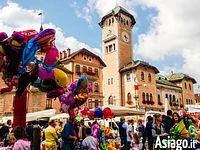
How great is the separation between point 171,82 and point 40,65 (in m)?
46.1

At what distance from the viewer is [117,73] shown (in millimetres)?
41312

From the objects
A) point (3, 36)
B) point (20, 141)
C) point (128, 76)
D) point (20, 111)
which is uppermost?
point (128, 76)

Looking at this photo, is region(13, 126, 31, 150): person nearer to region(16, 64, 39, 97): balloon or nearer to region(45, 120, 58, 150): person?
region(16, 64, 39, 97): balloon

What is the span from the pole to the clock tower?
34317 millimetres

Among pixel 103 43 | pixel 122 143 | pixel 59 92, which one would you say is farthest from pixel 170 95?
pixel 59 92

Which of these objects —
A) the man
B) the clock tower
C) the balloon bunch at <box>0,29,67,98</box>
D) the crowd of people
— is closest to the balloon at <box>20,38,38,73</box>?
the balloon bunch at <box>0,29,67,98</box>

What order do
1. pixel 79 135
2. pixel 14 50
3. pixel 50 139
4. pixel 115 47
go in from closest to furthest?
pixel 14 50
pixel 50 139
pixel 79 135
pixel 115 47

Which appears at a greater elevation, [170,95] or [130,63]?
[130,63]

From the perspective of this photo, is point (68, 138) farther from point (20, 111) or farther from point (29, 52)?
point (29, 52)

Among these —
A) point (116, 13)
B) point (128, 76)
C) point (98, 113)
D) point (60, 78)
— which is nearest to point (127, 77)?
point (128, 76)

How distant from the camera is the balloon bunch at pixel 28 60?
6062mm

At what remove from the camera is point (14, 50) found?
6141 mm

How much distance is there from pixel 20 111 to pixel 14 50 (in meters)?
1.65

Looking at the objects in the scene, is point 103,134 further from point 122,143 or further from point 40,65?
point 40,65
